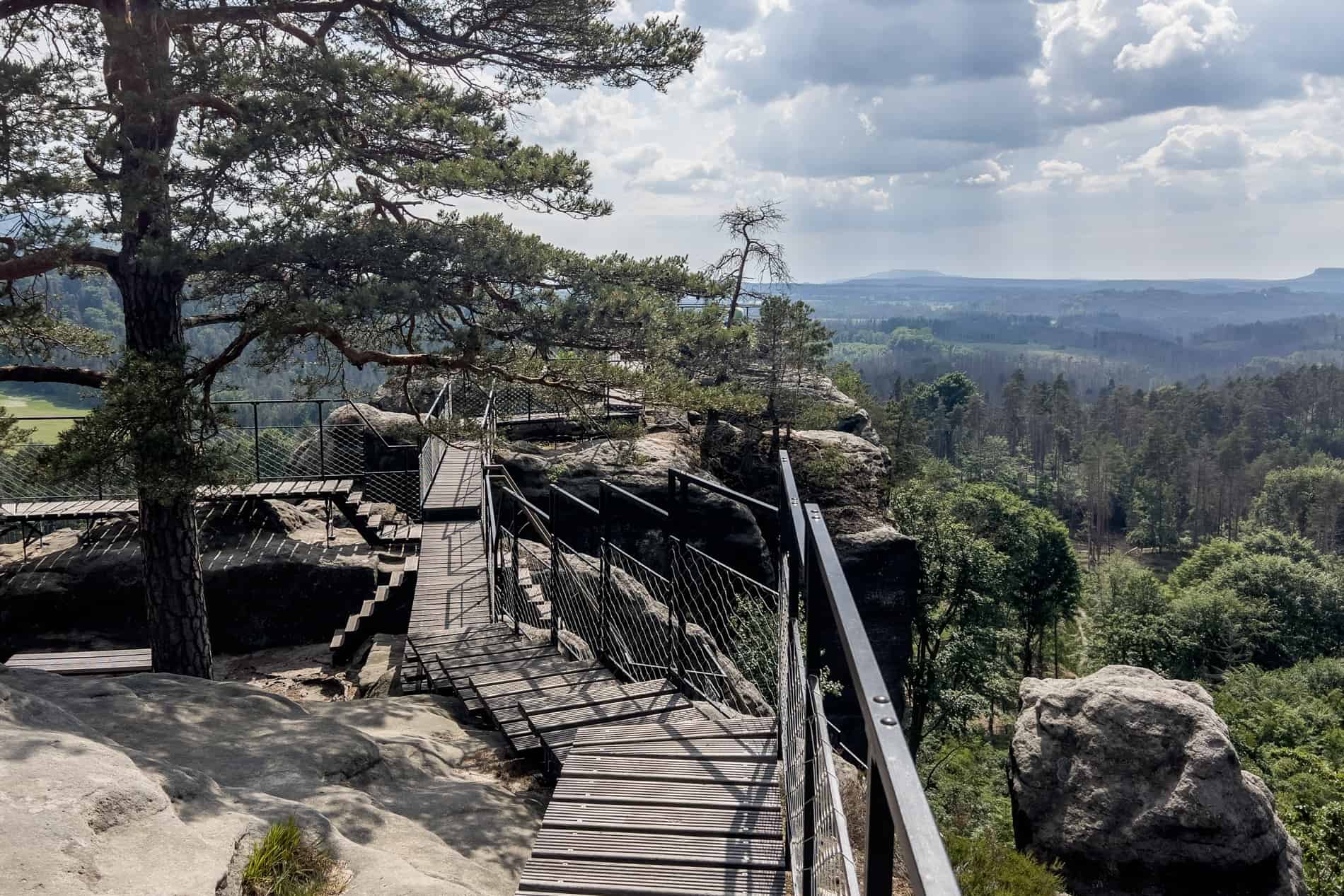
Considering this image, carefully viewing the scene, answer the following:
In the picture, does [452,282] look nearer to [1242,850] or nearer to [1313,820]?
[1242,850]

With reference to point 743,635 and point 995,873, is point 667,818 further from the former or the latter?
point 743,635

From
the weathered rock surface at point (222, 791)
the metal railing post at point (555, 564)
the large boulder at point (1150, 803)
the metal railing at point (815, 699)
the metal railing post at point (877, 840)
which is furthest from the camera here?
the large boulder at point (1150, 803)

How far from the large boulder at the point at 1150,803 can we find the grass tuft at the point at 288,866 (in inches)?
403

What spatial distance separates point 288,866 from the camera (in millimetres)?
3088

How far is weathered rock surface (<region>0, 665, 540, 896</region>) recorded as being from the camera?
275 cm

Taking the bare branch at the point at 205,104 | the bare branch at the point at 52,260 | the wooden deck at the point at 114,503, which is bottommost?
the wooden deck at the point at 114,503

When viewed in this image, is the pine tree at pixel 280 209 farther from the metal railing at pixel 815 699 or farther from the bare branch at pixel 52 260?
the metal railing at pixel 815 699

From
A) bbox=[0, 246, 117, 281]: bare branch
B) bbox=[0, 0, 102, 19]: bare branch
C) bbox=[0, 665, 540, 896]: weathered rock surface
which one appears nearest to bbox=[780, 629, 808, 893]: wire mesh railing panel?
bbox=[0, 665, 540, 896]: weathered rock surface

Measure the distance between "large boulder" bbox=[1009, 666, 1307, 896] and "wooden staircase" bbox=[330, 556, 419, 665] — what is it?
8434 mm

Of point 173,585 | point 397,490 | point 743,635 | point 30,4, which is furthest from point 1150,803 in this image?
point 30,4

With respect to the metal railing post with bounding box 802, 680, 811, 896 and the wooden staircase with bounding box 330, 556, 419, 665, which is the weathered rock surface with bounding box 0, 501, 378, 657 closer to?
the wooden staircase with bounding box 330, 556, 419, 665

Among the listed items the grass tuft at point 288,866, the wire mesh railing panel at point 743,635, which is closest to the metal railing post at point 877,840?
the grass tuft at point 288,866

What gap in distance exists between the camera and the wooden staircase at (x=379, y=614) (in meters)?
11.5

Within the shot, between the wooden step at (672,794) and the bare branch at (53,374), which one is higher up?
the bare branch at (53,374)
